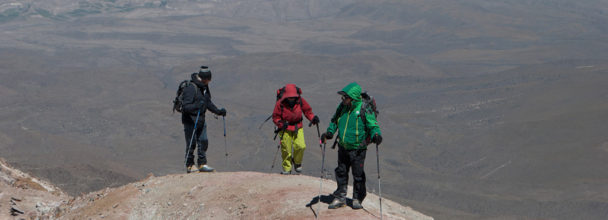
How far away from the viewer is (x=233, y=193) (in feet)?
34.5

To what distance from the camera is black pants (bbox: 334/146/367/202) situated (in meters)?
9.16

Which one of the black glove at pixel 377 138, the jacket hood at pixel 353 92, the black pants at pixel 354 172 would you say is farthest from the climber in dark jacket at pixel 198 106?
the black glove at pixel 377 138

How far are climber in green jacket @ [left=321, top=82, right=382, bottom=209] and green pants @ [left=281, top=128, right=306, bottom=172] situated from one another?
8.86 ft

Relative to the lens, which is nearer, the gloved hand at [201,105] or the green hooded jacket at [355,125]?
the green hooded jacket at [355,125]

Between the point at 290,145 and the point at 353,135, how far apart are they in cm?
313

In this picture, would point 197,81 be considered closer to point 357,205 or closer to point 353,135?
point 353,135

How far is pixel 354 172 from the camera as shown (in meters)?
9.27

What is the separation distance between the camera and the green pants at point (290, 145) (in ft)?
39.2

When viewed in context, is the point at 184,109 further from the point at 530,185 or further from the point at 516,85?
the point at 516,85

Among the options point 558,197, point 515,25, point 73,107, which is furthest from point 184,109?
point 515,25

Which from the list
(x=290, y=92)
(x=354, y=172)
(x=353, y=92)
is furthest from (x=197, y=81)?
(x=354, y=172)

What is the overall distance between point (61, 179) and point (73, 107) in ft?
187

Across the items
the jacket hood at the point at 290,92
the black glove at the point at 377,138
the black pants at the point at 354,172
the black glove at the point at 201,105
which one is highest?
the jacket hood at the point at 290,92

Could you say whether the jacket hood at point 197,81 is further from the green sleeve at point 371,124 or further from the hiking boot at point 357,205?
the hiking boot at point 357,205
